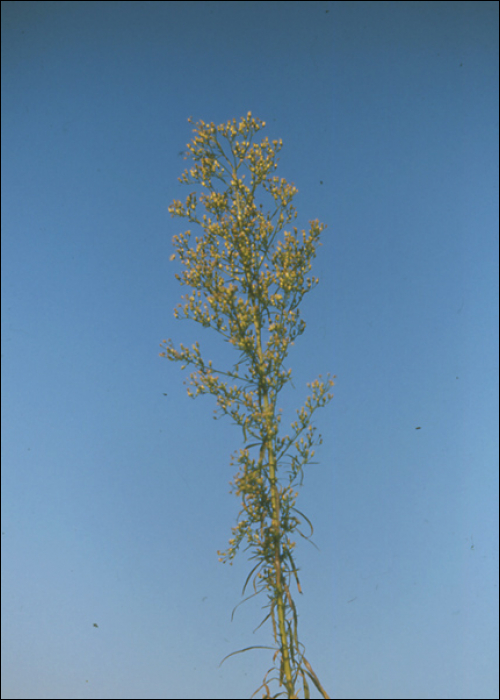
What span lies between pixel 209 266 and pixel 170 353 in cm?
124

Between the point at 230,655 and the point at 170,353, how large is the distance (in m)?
3.55

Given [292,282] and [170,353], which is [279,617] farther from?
[292,282]

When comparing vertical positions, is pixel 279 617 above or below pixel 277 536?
below

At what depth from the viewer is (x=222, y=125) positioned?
8.80 m

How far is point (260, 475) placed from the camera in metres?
7.35

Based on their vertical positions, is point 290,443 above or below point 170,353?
below

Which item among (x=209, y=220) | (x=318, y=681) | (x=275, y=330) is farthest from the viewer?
(x=209, y=220)

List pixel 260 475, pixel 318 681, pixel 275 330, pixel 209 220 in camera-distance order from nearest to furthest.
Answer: pixel 318 681, pixel 260 475, pixel 275 330, pixel 209 220

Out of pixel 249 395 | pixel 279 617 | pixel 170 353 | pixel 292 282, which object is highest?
pixel 292 282

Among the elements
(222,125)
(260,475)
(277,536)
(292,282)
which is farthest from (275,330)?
(222,125)

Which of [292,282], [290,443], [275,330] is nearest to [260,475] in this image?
[290,443]

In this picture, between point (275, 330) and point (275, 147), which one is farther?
point (275, 147)

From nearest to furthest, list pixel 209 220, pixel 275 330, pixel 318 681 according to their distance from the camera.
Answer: pixel 318 681
pixel 275 330
pixel 209 220

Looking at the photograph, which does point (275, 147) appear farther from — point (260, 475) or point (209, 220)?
point (260, 475)
